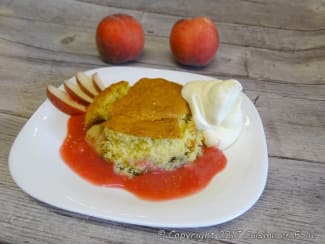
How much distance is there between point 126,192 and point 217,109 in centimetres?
33

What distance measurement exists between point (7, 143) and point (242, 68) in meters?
0.92

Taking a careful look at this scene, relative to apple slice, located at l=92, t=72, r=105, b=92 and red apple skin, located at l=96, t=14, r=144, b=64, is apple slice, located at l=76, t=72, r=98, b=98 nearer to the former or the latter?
apple slice, located at l=92, t=72, r=105, b=92

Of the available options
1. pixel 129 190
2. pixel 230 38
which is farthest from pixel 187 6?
pixel 129 190

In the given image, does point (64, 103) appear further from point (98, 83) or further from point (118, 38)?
point (118, 38)

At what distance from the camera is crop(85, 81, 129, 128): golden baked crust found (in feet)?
3.93

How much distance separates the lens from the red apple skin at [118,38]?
1.60 m

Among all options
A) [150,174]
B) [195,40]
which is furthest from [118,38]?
[150,174]

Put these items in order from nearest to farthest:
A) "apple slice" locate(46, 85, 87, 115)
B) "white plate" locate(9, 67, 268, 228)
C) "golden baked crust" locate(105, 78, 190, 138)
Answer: "white plate" locate(9, 67, 268, 228) → "golden baked crust" locate(105, 78, 190, 138) → "apple slice" locate(46, 85, 87, 115)

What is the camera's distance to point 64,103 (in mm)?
1294

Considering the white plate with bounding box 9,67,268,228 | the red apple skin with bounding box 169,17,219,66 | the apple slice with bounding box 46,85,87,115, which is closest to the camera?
the white plate with bounding box 9,67,268,228

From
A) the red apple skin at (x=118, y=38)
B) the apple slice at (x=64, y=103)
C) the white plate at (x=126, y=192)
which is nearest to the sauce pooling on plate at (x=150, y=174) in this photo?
the white plate at (x=126, y=192)

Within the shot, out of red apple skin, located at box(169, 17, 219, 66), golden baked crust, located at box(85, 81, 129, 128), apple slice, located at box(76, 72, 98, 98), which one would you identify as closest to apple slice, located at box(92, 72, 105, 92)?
apple slice, located at box(76, 72, 98, 98)

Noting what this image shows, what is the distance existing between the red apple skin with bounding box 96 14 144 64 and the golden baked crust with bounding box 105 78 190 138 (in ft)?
1.41

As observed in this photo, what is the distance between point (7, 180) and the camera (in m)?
1.16
